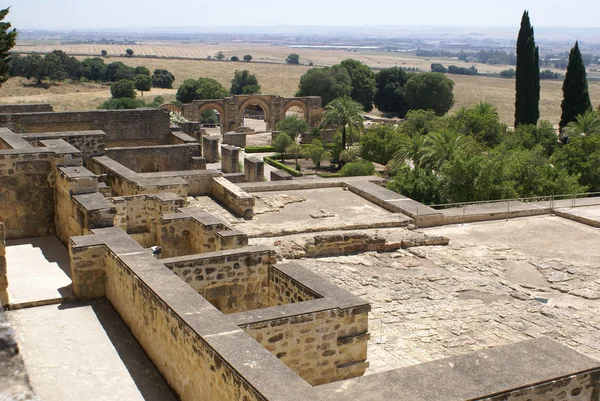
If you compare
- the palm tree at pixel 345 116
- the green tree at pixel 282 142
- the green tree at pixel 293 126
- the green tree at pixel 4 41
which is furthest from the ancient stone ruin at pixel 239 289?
the green tree at pixel 293 126

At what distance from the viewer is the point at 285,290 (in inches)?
310

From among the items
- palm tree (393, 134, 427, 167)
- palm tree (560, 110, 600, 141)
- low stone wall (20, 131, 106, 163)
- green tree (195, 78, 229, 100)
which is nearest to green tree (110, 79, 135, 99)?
green tree (195, 78, 229, 100)

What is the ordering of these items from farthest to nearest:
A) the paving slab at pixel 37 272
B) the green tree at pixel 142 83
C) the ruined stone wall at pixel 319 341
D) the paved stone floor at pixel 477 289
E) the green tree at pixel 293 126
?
the green tree at pixel 142 83 → the green tree at pixel 293 126 → the paved stone floor at pixel 477 289 → the paving slab at pixel 37 272 → the ruined stone wall at pixel 319 341

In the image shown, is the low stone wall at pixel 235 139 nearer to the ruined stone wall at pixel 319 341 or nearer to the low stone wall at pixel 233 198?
the low stone wall at pixel 233 198

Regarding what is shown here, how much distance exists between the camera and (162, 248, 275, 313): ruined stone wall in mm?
7912

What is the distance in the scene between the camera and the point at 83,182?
9.86 metres

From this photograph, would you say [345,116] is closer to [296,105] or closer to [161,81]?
[296,105]

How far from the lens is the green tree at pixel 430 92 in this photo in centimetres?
6525

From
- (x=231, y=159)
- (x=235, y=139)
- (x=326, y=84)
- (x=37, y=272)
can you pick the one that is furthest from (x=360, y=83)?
(x=37, y=272)

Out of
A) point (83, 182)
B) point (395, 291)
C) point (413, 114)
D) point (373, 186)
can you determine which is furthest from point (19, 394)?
point (413, 114)

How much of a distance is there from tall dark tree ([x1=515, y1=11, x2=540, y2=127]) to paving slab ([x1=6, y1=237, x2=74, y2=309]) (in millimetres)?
32793

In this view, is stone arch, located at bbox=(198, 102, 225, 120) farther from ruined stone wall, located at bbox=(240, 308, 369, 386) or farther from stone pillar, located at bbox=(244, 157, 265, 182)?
ruined stone wall, located at bbox=(240, 308, 369, 386)

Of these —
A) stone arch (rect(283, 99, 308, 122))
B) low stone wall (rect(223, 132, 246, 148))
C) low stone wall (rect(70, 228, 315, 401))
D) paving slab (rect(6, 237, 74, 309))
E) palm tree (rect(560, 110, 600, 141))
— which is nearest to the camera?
low stone wall (rect(70, 228, 315, 401))

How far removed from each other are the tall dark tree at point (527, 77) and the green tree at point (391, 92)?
3132cm
